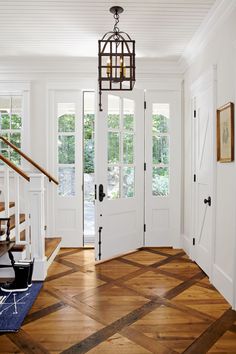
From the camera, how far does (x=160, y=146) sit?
489 cm

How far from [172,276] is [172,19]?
2.87m

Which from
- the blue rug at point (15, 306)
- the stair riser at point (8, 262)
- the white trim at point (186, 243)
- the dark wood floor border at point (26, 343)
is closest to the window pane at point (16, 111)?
the stair riser at point (8, 262)

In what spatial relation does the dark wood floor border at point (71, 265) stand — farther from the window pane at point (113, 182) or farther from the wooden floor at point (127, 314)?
the window pane at point (113, 182)

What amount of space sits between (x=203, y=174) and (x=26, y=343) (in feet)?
8.66

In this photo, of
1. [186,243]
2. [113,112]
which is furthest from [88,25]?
[186,243]

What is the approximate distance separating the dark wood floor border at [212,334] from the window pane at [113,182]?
80.0 inches

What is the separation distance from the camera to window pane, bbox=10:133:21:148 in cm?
487

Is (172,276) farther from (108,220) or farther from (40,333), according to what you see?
(40,333)

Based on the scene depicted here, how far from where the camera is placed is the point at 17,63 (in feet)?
15.6

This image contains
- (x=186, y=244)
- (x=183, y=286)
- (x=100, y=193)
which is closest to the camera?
(x=183, y=286)

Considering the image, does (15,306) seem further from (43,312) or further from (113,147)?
(113,147)

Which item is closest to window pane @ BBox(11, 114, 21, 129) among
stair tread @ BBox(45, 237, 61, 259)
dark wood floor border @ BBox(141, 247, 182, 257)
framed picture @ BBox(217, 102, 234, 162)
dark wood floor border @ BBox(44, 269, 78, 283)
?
stair tread @ BBox(45, 237, 61, 259)

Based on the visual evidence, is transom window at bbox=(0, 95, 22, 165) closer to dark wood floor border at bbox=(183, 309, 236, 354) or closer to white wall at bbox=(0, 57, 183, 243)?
white wall at bbox=(0, 57, 183, 243)

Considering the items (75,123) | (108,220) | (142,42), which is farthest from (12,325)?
(142,42)
